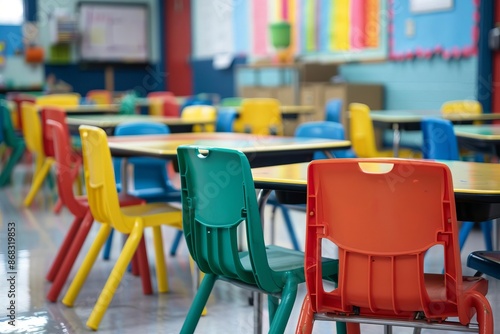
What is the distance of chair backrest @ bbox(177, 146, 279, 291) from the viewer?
2029 mm

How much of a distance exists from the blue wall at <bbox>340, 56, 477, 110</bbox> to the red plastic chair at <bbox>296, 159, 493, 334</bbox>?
510cm

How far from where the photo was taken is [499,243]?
320cm

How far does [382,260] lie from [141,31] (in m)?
12.1

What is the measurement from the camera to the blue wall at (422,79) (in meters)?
6.73

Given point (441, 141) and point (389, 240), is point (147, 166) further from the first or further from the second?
point (389, 240)

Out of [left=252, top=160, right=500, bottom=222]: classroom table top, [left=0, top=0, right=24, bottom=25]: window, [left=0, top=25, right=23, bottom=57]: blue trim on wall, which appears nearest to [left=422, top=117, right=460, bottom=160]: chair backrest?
[left=252, top=160, right=500, bottom=222]: classroom table top

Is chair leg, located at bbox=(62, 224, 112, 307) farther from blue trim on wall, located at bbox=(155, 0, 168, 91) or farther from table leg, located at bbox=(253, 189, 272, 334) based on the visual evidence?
blue trim on wall, located at bbox=(155, 0, 168, 91)

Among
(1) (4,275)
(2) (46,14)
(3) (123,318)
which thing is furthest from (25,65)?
(3) (123,318)

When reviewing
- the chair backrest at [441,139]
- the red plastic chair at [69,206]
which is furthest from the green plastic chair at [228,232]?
the chair backrest at [441,139]

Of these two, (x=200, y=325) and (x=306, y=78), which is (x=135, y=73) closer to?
(x=306, y=78)

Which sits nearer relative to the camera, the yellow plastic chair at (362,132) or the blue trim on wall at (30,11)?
→ the yellow plastic chair at (362,132)

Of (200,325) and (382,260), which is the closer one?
(382,260)

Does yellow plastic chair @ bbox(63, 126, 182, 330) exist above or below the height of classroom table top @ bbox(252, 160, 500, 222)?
below

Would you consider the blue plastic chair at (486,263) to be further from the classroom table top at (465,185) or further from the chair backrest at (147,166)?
the chair backrest at (147,166)
